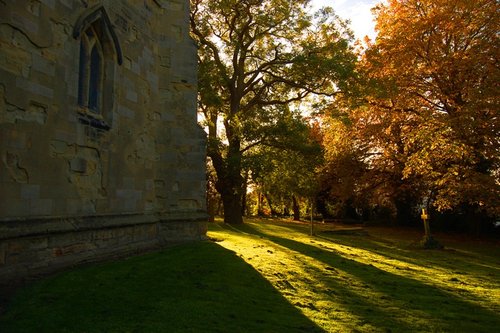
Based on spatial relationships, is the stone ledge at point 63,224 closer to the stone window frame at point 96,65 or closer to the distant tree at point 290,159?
the stone window frame at point 96,65

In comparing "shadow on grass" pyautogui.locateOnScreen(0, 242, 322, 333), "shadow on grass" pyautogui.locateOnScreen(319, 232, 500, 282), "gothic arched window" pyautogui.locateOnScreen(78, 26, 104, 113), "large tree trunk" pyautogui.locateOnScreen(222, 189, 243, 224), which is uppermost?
"gothic arched window" pyautogui.locateOnScreen(78, 26, 104, 113)

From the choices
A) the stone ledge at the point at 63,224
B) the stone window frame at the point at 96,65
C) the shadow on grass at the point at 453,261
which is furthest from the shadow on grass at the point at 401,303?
the stone window frame at the point at 96,65

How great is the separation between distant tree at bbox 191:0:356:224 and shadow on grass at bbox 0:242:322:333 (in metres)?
11.1

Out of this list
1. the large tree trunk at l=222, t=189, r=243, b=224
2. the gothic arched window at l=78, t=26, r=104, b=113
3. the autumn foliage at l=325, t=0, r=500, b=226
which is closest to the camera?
the gothic arched window at l=78, t=26, r=104, b=113

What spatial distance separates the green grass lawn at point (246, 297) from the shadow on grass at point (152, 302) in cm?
1

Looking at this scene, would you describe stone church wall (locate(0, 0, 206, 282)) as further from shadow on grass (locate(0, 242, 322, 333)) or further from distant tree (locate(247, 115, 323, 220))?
distant tree (locate(247, 115, 323, 220))

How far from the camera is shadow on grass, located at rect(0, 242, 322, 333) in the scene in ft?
15.6

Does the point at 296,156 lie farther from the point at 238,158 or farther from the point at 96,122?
the point at 96,122

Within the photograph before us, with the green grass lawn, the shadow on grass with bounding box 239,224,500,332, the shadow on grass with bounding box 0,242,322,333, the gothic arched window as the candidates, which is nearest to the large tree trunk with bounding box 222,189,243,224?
the green grass lawn

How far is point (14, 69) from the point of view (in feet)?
20.8

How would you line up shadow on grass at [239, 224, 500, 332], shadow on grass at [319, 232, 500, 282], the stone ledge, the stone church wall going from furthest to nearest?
shadow on grass at [319, 232, 500, 282] < the stone church wall < the stone ledge < shadow on grass at [239, 224, 500, 332]

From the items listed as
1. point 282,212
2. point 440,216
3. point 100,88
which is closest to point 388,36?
point 440,216

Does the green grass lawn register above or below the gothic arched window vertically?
below

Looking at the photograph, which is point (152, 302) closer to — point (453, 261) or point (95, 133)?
point (95, 133)
